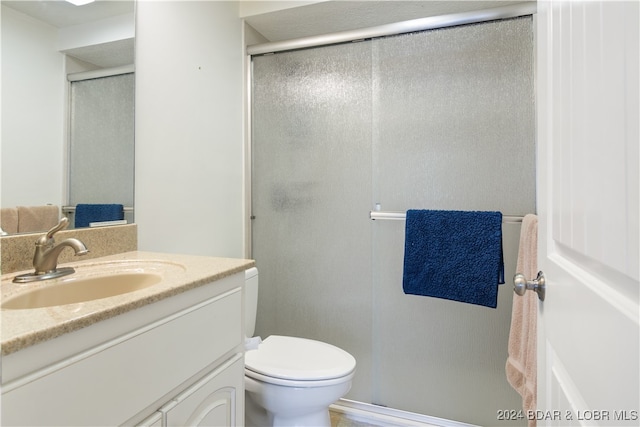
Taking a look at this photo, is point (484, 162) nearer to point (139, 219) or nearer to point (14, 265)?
point (139, 219)

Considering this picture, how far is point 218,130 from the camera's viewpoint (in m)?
1.77

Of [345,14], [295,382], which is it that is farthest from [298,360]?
[345,14]

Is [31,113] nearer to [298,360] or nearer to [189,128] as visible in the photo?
[189,128]

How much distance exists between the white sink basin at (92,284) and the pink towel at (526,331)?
119 cm

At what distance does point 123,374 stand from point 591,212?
83 cm

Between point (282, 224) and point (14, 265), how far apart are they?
1197 millimetres

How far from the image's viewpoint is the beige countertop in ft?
1.81

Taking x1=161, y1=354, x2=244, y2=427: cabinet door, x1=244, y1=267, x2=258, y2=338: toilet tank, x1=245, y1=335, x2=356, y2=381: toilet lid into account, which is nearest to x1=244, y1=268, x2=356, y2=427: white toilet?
Answer: x1=245, y1=335, x2=356, y2=381: toilet lid

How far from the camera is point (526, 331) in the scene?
1.27 m

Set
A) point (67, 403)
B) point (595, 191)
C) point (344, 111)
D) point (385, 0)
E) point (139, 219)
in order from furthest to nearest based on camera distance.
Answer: point (344, 111)
point (385, 0)
point (139, 219)
point (67, 403)
point (595, 191)

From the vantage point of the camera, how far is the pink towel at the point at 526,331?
118 cm

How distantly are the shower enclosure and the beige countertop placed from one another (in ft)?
2.77

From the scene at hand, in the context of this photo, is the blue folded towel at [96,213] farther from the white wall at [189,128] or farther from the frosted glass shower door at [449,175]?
the frosted glass shower door at [449,175]

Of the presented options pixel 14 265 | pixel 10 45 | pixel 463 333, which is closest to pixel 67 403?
pixel 14 265
